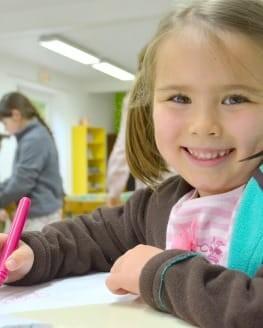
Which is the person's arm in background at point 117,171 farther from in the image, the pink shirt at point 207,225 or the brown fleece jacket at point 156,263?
the pink shirt at point 207,225

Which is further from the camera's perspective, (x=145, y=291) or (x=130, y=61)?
(x=130, y=61)

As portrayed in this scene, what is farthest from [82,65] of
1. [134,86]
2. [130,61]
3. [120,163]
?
[134,86]

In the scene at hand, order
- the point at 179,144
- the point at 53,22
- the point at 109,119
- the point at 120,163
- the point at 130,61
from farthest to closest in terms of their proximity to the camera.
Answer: the point at 109,119, the point at 130,61, the point at 53,22, the point at 120,163, the point at 179,144

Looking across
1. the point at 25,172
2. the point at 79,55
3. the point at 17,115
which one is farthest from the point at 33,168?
the point at 79,55

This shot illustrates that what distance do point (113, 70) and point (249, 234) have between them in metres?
6.18

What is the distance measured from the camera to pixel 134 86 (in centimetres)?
73

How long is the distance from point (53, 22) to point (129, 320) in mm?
2866

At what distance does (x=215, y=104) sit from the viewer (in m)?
0.53

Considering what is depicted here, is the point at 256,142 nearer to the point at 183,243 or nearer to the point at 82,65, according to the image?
the point at 183,243

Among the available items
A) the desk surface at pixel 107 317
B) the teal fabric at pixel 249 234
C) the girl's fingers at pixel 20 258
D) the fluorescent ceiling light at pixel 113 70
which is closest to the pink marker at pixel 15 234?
the girl's fingers at pixel 20 258

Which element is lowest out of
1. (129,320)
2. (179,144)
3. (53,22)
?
(129,320)

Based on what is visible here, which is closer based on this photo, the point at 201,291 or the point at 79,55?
the point at 201,291

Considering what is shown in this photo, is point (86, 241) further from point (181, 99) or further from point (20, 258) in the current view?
point (181, 99)

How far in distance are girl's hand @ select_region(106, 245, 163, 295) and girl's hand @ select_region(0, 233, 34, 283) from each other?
0.12 m
